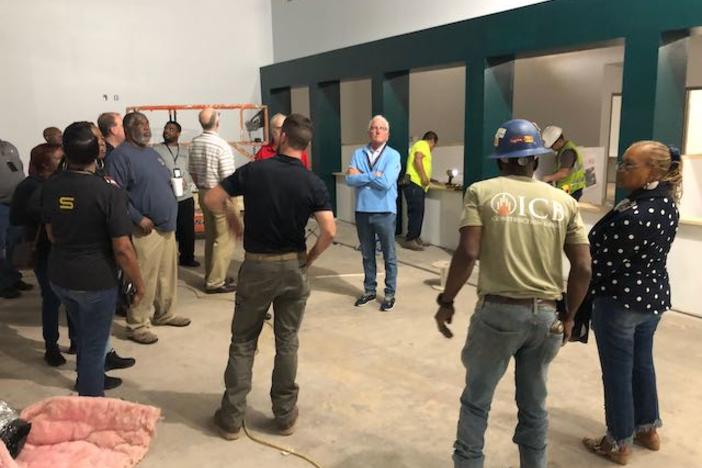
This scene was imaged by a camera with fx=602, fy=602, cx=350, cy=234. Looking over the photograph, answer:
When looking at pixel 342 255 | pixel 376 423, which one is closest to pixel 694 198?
pixel 342 255

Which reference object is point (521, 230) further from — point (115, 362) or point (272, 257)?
point (115, 362)

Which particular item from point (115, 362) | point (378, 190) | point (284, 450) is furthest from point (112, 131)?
point (284, 450)

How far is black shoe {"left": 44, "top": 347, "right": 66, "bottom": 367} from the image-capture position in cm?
384

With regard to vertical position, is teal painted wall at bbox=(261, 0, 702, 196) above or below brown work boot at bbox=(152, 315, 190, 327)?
above

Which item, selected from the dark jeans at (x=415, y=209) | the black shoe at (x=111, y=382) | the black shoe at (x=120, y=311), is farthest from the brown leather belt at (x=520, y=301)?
the dark jeans at (x=415, y=209)

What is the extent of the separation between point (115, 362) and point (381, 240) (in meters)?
2.22

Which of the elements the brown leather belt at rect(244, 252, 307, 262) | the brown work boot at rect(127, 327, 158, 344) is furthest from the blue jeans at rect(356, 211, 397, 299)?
the brown leather belt at rect(244, 252, 307, 262)

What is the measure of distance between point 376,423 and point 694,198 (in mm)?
4749

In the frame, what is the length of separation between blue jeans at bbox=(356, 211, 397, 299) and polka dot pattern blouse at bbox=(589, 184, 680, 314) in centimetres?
240

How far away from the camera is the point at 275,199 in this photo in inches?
106

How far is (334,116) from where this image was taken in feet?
30.3

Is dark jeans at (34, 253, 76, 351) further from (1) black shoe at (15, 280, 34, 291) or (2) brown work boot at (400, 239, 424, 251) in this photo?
(2) brown work boot at (400, 239, 424, 251)

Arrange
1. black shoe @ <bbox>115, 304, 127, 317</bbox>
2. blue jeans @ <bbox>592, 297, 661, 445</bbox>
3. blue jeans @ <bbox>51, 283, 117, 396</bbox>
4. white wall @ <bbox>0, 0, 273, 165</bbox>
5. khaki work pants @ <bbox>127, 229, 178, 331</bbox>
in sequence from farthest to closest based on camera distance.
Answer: white wall @ <bbox>0, 0, 273, 165</bbox> → black shoe @ <bbox>115, 304, 127, 317</bbox> → khaki work pants @ <bbox>127, 229, 178, 331</bbox> → blue jeans @ <bbox>51, 283, 117, 396</bbox> → blue jeans @ <bbox>592, 297, 661, 445</bbox>

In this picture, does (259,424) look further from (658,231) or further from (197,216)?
(197,216)
